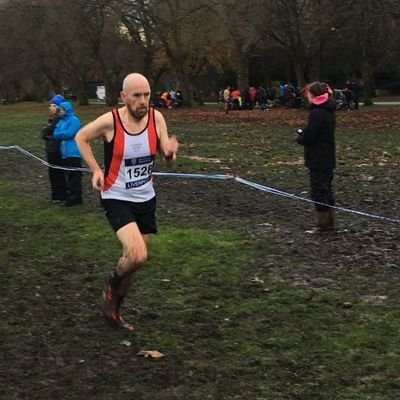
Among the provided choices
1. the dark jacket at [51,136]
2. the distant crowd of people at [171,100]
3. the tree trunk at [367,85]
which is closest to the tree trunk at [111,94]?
the distant crowd of people at [171,100]

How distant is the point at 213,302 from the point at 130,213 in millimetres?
1364

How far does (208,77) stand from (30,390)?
7345 centimetres

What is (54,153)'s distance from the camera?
465 inches

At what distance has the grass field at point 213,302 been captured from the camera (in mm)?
4844

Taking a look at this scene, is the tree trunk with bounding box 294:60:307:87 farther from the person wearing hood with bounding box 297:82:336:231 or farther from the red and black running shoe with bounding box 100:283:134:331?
the red and black running shoe with bounding box 100:283:134:331

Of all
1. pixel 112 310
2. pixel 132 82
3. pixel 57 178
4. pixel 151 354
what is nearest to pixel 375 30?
pixel 57 178

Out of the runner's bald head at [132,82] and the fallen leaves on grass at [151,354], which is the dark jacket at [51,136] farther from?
the fallen leaves on grass at [151,354]

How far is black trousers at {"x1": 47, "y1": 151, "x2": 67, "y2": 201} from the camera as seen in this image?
38.8ft

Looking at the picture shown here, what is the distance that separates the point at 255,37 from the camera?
39.8 m

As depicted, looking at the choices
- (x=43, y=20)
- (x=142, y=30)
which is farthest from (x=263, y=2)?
(x=43, y=20)

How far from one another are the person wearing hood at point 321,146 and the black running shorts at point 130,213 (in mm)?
3604

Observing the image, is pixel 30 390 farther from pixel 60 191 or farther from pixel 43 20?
pixel 43 20

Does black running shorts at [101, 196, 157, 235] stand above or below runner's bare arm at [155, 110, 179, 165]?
below

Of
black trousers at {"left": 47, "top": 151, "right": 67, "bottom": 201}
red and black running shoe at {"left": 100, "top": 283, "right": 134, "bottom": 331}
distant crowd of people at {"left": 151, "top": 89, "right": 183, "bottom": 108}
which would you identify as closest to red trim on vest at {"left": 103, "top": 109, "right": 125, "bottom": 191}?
red and black running shoe at {"left": 100, "top": 283, "right": 134, "bottom": 331}
